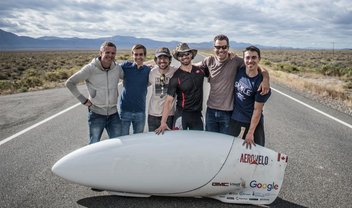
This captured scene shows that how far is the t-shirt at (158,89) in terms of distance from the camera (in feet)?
17.6

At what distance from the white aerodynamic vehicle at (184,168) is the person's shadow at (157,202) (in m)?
0.07

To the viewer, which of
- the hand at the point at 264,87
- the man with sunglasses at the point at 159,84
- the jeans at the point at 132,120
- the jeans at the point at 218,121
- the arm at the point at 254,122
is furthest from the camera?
the jeans at the point at 132,120

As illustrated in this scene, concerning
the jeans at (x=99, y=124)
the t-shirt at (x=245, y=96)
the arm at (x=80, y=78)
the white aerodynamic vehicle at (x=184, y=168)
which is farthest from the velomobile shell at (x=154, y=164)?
the arm at (x=80, y=78)

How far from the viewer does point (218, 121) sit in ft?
18.3

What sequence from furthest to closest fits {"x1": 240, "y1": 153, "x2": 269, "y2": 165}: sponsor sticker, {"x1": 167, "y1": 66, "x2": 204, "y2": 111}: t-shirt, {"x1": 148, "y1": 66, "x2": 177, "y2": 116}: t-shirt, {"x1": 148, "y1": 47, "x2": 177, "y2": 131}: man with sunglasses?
{"x1": 148, "y1": 66, "x2": 177, "y2": 116}: t-shirt
{"x1": 148, "y1": 47, "x2": 177, "y2": 131}: man with sunglasses
{"x1": 167, "y1": 66, "x2": 204, "y2": 111}: t-shirt
{"x1": 240, "y1": 153, "x2": 269, "y2": 165}: sponsor sticker

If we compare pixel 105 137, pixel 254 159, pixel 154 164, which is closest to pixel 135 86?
pixel 154 164

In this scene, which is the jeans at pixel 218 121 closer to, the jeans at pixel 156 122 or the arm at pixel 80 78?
the jeans at pixel 156 122

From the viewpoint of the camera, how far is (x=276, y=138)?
819 cm

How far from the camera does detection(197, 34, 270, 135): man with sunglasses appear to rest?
17.4 ft

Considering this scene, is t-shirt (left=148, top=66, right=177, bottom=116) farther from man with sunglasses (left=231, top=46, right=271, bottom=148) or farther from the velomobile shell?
man with sunglasses (left=231, top=46, right=271, bottom=148)

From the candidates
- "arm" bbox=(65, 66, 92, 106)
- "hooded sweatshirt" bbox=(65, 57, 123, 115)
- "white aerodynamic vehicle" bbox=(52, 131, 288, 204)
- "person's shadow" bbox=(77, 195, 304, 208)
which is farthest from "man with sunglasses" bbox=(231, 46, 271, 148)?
"arm" bbox=(65, 66, 92, 106)

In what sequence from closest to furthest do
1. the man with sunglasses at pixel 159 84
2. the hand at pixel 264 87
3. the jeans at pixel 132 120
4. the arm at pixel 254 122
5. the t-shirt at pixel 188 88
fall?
the hand at pixel 264 87
the arm at pixel 254 122
the t-shirt at pixel 188 88
the man with sunglasses at pixel 159 84
the jeans at pixel 132 120

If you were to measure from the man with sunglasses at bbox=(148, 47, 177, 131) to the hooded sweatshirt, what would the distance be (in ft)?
1.79

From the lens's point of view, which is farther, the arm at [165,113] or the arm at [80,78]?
the arm at [80,78]
